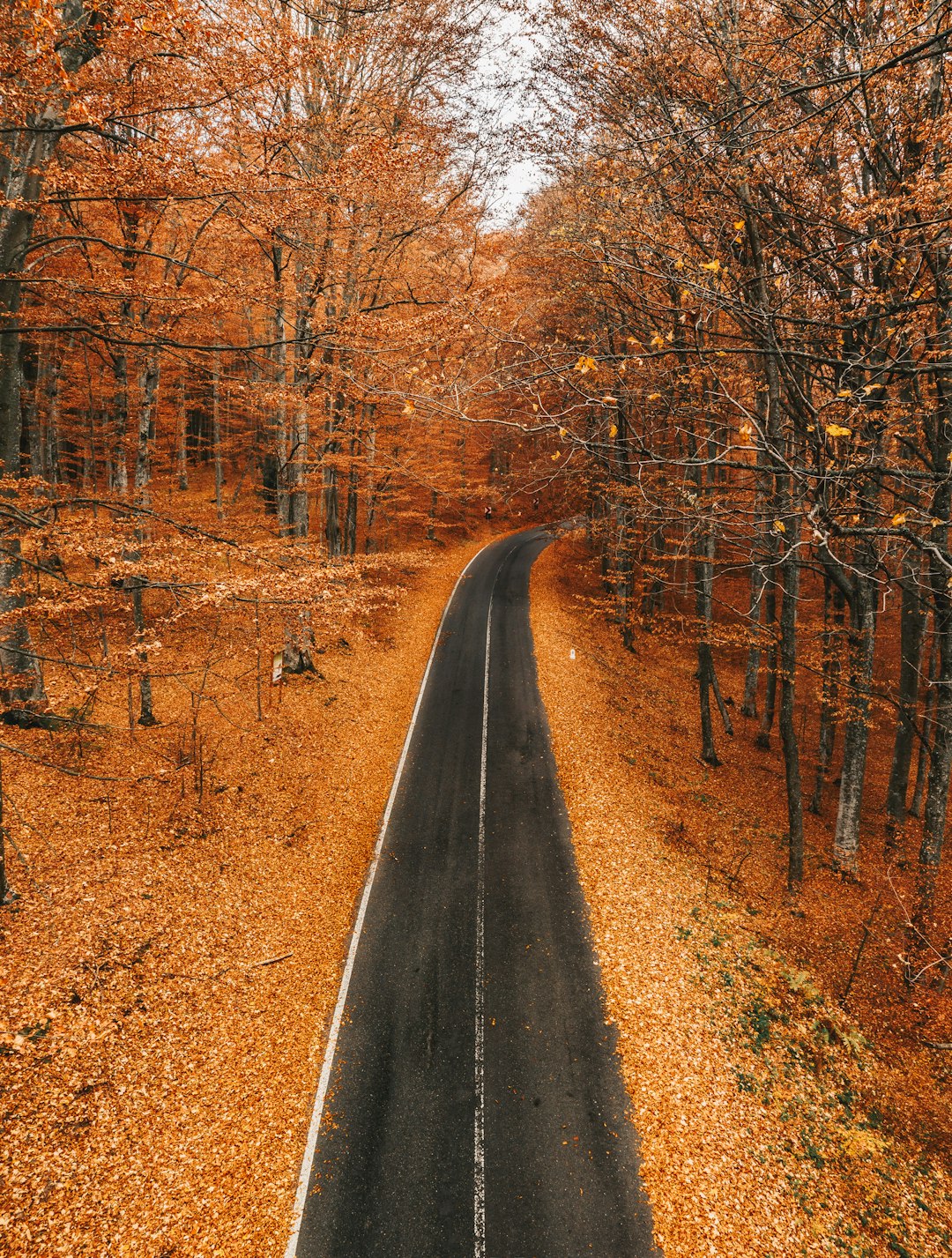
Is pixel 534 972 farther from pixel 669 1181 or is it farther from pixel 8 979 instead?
pixel 8 979

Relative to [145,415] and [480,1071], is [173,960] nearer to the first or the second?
[480,1071]

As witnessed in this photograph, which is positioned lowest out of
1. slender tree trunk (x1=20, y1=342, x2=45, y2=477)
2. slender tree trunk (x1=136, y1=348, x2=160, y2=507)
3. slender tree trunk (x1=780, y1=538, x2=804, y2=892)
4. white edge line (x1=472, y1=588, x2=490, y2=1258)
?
white edge line (x1=472, y1=588, x2=490, y2=1258)

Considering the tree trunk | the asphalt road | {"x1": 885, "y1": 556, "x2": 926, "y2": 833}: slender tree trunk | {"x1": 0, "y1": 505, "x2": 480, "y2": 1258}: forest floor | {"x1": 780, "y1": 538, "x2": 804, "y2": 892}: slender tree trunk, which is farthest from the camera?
{"x1": 885, "y1": 556, "x2": 926, "y2": 833}: slender tree trunk

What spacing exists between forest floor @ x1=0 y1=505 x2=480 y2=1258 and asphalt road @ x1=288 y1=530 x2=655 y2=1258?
Answer: 1.98 ft

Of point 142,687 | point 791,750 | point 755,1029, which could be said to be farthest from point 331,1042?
point 791,750

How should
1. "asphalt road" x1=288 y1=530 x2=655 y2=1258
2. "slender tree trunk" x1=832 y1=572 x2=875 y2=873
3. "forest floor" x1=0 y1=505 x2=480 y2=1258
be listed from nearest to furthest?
"forest floor" x1=0 y1=505 x2=480 y2=1258, "asphalt road" x1=288 y1=530 x2=655 y2=1258, "slender tree trunk" x1=832 y1=572 x2=875 y2=873

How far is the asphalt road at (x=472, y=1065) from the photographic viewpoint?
6188 millimetres

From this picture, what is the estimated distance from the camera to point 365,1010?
844cm

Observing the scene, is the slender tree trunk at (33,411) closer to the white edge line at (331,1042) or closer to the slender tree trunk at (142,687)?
the slender tree trunk at (142,687)

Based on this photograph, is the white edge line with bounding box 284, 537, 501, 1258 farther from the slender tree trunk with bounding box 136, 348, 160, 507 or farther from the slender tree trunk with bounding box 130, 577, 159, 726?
the slender tree trunk with bounding box 136, 348, 160, 507

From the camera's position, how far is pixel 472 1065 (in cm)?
770

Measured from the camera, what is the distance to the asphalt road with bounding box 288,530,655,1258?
619 centimetres

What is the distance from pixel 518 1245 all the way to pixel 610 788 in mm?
8809

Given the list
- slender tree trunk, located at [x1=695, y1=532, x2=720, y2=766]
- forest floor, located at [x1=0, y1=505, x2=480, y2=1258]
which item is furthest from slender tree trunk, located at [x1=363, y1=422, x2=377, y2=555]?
slender tree trunk, located at [x1=695, y1=532, x2=720, y2=766]
